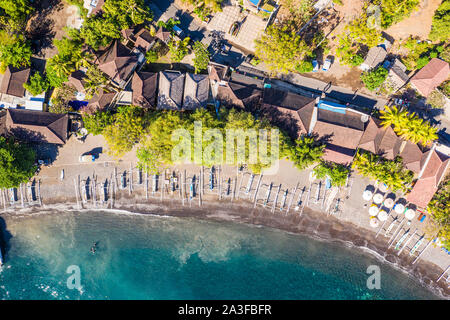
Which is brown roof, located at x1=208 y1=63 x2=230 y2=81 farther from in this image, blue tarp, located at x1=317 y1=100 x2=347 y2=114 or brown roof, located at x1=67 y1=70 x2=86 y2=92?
brown roof, located at x1=67 y1=70 x2=86 y2=92

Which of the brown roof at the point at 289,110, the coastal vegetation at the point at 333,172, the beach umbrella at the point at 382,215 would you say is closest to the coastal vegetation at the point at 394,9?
the brown roof at the point at 289,110

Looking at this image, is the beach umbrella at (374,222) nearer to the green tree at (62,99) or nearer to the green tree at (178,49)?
the green tree at (178,49)

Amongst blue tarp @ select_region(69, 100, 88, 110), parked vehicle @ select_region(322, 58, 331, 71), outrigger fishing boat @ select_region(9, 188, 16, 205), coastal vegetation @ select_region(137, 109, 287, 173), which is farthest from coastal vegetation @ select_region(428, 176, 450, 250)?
outrigger fishing boat @ select_region(9, 188, 16, 205)

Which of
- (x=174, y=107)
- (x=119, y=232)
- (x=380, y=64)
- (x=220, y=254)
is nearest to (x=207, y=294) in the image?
(x=220, y=254)

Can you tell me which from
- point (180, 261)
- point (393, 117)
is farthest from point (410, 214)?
point (180, 261)

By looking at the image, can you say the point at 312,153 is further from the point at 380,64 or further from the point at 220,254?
the point at 220,254

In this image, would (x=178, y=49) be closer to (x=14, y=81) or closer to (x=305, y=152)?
(x=305, y=152)
